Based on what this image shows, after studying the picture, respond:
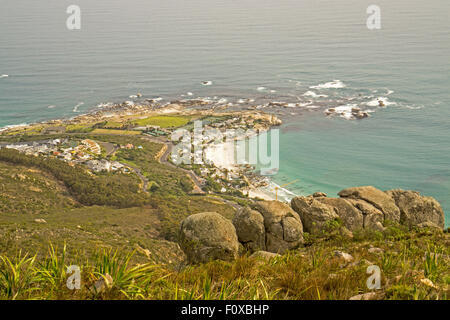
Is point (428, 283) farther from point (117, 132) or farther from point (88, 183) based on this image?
point (117, 132)

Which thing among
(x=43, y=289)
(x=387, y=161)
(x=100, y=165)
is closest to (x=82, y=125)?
(x=100, y=165)

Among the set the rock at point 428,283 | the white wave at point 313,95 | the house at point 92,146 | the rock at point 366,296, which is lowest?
the house at point 92,146

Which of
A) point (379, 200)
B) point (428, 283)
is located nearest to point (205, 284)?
point (428, 283)

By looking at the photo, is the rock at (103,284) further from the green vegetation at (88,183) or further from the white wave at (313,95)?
the white wave at (313,95)

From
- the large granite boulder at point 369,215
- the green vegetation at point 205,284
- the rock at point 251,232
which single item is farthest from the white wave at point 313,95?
the green vegetation at point 205,284

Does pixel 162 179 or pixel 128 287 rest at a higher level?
pixel 128 287
